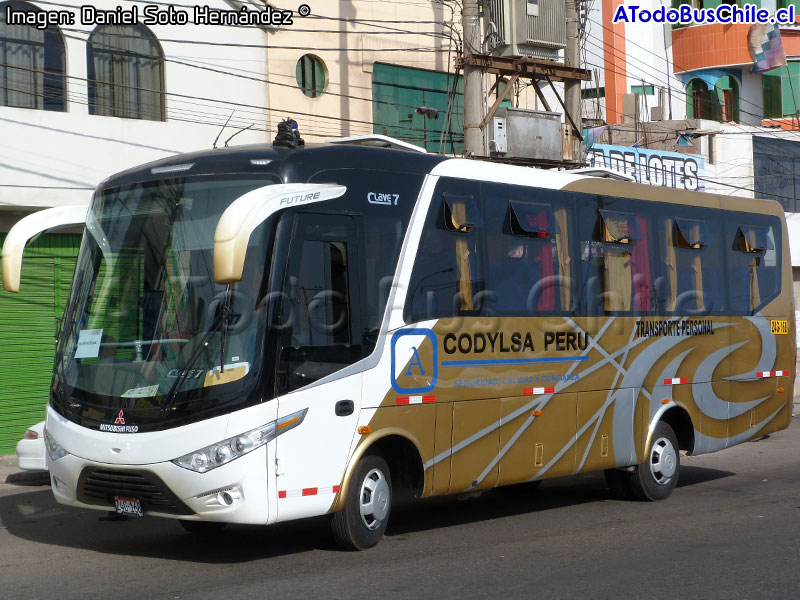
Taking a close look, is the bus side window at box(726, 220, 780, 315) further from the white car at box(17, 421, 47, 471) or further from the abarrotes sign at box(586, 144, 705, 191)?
the abarrotes sign at box(586, 144, 705, 191)

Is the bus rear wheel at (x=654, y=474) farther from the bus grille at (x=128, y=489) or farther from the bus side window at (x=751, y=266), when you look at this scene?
the bus grille at (x=128, y=489)

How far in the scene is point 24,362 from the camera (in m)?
16.1

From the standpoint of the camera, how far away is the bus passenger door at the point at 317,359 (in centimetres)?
821

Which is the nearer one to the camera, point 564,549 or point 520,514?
point 564,549

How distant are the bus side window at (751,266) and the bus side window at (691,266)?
34 centimetres

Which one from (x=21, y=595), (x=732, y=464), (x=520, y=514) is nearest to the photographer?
(x=21, y=595)

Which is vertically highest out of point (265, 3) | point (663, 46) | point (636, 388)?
point (663, 46)

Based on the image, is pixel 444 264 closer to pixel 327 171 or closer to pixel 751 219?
pixel 327 171

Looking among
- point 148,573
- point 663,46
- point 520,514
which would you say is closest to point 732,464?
point 520,514

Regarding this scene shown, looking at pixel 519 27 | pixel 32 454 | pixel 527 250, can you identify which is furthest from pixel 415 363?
pixel 519 27

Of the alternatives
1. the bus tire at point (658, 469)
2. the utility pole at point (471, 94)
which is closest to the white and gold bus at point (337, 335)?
the bus tire at point (658, 469)

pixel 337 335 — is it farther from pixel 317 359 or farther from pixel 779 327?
pixel 779 327

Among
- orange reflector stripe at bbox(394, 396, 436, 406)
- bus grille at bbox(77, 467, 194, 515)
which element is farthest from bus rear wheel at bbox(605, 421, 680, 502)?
bus grille at bbox(77, 467, 194, 515)

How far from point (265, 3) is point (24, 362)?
6.99 metres
